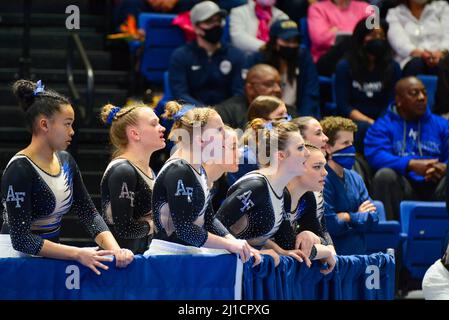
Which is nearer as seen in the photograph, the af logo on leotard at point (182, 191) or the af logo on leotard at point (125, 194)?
the af logo on leotard at point (182, 191)

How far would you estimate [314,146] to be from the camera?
5.88 metres

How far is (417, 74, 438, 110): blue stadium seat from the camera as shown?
9172mm

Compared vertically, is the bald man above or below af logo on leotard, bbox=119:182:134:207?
above

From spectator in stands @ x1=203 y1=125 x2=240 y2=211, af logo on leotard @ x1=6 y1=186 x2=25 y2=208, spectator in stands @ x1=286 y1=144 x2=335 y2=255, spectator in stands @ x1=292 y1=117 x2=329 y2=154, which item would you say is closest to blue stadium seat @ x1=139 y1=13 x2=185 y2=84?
spectator in stands @ x1=292 y1=117 x2=329 y2=154

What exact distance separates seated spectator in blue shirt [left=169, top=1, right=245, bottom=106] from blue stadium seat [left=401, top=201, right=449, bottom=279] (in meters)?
1.70

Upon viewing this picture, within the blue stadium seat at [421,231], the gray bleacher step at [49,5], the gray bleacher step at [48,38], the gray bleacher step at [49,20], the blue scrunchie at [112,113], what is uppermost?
the gray bleacher step at [49,5]

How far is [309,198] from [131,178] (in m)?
0.97

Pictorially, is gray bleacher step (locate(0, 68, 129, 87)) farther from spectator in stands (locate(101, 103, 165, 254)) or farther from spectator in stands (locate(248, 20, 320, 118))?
spectator in stands (locate(101, 103, 165, 254))

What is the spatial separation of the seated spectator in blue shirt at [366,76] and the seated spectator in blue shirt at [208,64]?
3.04 ft

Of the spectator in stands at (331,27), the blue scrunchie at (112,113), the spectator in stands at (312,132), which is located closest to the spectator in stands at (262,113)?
the spectator in stands at (312,132)

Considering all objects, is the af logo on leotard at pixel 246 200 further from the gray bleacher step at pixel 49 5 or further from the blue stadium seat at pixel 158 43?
the gray bleacher step at pixel 49 5

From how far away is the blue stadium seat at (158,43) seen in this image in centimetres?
916
